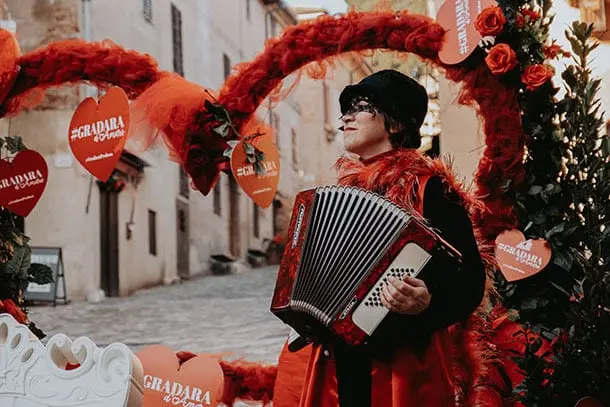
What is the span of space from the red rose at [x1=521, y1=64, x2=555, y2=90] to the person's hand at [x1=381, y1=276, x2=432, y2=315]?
1493 millimetres

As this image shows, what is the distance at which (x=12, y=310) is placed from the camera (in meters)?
4.48

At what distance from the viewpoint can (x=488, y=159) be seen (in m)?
3.81

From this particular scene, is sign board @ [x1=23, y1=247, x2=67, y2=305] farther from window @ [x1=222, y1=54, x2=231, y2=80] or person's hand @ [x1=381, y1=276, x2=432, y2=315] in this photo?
person's hand @ [x1=381, y1=276, x2=432, y2=315]

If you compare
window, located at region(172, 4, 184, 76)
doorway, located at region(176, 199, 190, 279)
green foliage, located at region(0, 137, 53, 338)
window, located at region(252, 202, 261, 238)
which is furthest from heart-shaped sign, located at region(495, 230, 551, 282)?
window, located at region(172, 4, 184, 76)

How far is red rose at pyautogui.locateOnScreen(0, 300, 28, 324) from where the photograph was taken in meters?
4.46

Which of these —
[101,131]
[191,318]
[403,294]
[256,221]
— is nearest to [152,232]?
[191,318]

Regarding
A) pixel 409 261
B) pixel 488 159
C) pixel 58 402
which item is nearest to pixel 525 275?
pixel 488 159

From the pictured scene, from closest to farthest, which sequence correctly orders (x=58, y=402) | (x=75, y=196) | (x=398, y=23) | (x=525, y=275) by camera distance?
1. (x=58, y=402)
2. (x=525, y=275)
3. (x=398, y=23)
4. (x=75, y=196)

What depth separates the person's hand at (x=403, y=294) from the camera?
2.39 m

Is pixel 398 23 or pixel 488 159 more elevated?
pixel 398 23

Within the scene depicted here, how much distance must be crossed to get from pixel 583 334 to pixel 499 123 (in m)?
0.94

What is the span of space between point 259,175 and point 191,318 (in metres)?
2.51

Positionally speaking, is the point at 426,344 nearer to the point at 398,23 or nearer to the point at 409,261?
the point at 409,261

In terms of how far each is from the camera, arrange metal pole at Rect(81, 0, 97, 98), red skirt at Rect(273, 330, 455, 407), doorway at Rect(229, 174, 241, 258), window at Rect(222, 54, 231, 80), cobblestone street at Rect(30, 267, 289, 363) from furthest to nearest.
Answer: metal pole at Rect(81, 0, 97, 98) → window at Rect(222, 54, 231, 80) → doorway at Rect(229, 174, 241, 258) → cobblestone street at Rect(30, 267, 289, 363) → red skirt at Rect(273, 330, 455, 407)
